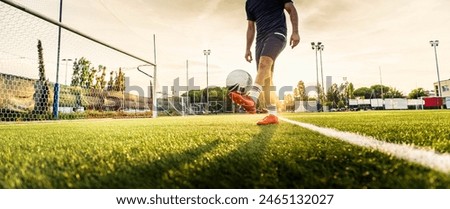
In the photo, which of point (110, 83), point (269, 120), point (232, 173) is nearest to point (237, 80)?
point (269, 120)

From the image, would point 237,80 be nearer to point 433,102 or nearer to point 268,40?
point 268,40

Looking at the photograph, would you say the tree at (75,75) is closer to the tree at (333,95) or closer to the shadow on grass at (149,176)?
the shadow on grass at (149,176)

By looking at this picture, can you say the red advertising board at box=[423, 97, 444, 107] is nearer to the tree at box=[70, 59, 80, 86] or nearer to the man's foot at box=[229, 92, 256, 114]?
the tree at box=[70, 59, 80, 86]

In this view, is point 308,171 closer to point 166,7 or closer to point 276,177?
point 276,177

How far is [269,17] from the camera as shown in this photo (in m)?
3.03

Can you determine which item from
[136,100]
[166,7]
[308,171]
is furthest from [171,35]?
[136,100]

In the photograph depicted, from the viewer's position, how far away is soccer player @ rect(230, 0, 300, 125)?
9.20 ft

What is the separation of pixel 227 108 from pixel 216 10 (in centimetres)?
3542

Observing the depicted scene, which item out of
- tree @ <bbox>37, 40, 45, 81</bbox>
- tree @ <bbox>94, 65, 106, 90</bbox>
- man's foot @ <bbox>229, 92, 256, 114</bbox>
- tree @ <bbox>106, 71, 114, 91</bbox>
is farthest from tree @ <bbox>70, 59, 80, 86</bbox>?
man's foot @ <bbox>229, 92, 256, 114</bbox>

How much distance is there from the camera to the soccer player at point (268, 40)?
2.80 meters

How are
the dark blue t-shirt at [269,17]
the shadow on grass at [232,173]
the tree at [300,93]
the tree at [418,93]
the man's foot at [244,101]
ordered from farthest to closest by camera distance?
the tree at [418,93]
the tree at [300,93]
the dark blue t-shirt at [269,17]
the man's foot at [244,101]
the shadow on grass at [232,173]

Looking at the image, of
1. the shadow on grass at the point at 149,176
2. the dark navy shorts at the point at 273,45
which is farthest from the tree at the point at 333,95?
the shadow on grass at the point at 149,176
